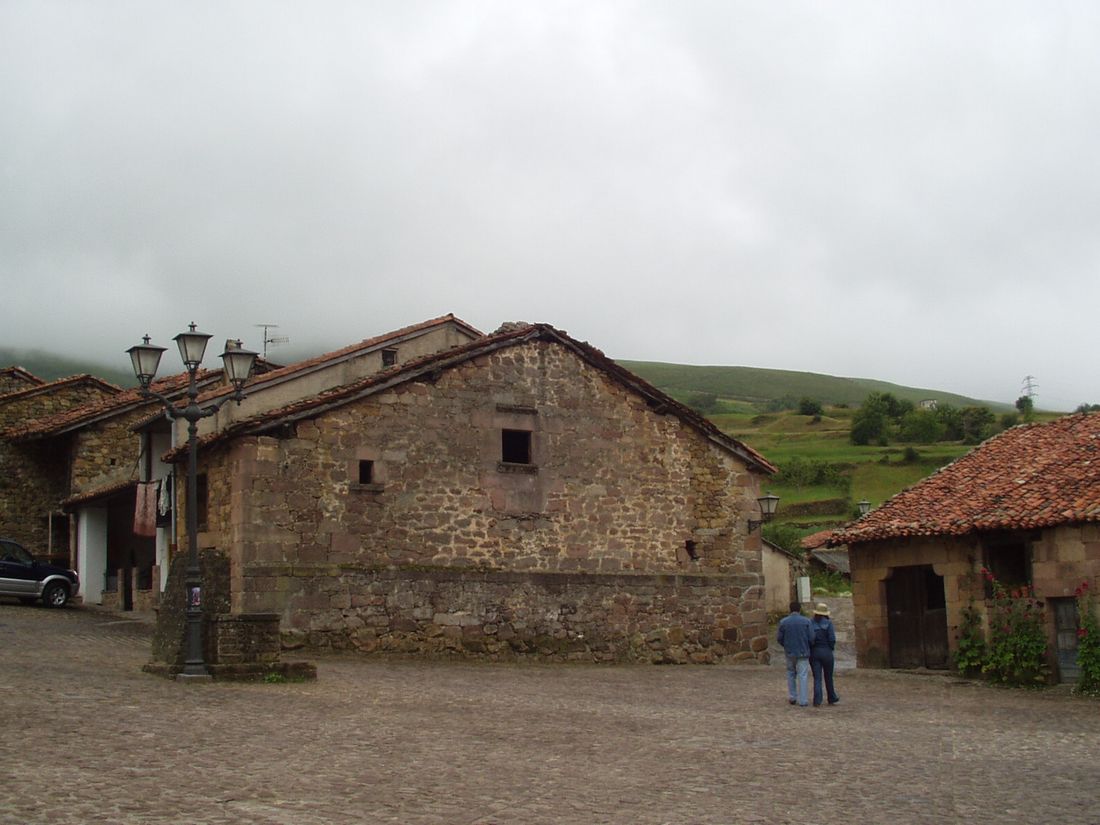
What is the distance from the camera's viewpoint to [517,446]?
77.2 feet

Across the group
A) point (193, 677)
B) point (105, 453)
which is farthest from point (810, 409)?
point (193, 677)

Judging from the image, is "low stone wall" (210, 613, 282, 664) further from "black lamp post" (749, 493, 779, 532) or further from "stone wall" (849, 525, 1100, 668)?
"stone wall" (849, 525, 1100, 668)

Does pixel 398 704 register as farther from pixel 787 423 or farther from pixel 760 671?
Answer: pixel 787 423

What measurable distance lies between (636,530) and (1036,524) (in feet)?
24.4

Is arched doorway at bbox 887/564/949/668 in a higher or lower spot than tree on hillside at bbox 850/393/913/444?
lower

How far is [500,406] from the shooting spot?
2309 cm

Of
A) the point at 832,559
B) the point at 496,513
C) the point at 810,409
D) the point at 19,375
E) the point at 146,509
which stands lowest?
the point at 832,559

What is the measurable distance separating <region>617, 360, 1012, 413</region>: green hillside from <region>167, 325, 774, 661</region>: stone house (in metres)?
123

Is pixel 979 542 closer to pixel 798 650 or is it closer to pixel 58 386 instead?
pixel 798 650

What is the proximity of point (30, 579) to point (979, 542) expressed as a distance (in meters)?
21.9

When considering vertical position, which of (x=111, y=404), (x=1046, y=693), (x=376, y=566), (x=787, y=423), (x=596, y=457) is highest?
(x=787, y=423)

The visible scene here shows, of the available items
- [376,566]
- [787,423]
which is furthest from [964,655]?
[787,423]

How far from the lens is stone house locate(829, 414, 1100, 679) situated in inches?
811

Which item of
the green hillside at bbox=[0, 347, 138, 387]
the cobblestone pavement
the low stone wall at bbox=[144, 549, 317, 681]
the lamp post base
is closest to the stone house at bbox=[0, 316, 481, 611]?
the cobblestone pavement
